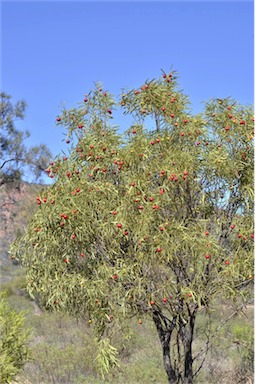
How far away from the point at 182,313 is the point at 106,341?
831mm

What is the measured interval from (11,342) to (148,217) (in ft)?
8.43

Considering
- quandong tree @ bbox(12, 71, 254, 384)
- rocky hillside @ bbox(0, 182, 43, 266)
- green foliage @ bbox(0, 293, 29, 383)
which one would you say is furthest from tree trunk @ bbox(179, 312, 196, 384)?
rocky hillside @ bbox(0, 182, 43, 266)

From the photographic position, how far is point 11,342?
6.20 meters

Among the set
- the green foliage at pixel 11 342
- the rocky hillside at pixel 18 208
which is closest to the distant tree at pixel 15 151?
the rocky hillside at pixel 18 208

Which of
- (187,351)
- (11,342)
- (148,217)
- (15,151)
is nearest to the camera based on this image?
(148,217)

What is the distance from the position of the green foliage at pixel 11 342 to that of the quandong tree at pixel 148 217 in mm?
768

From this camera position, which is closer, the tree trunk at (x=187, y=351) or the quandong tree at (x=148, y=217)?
the quandong tree at (x=148, y=217)

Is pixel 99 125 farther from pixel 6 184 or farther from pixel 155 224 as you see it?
pixel 6 184

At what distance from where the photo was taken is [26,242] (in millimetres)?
5559

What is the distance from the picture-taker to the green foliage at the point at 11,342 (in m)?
5.98

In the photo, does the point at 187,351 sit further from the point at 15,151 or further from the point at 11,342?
the point at 15,151

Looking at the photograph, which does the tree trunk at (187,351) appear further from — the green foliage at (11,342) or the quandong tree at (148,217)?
the green foliage at (11,342)

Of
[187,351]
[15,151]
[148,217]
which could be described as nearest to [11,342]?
[187,351]

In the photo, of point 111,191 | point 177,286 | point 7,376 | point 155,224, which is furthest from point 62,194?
point 7,376
